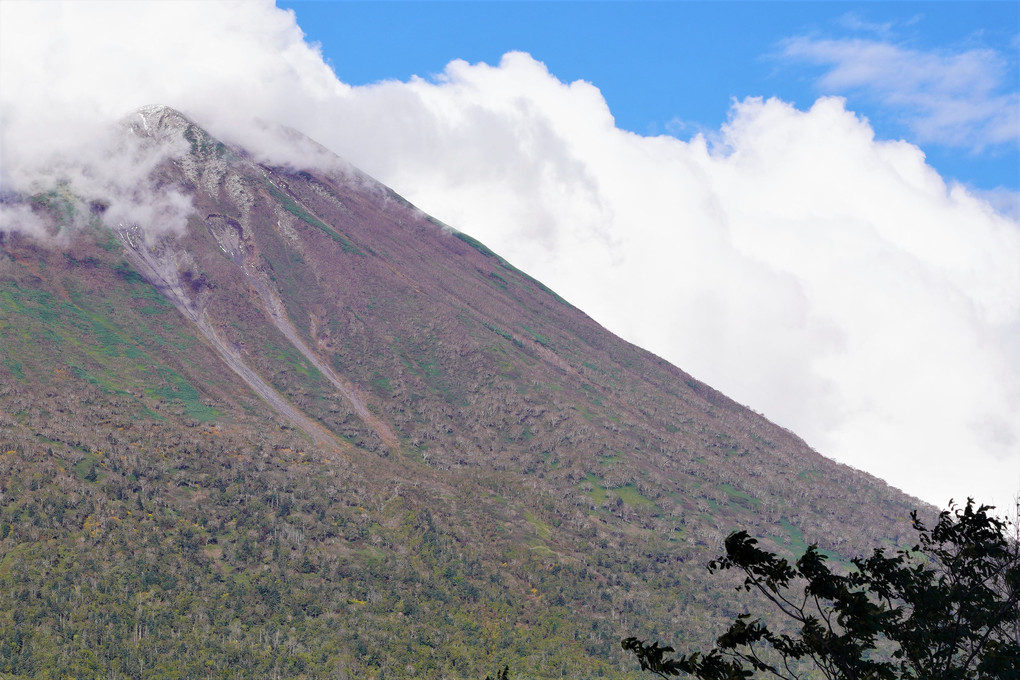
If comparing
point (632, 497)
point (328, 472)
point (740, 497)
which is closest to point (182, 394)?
point (328, 472)

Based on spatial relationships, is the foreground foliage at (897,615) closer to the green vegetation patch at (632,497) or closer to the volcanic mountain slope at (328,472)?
the volcanic mountain slope at (328,472)

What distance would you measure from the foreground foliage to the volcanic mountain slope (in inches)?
2847

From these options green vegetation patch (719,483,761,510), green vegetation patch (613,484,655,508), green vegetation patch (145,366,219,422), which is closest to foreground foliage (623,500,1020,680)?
green vegetation patch (145,366,219,422)

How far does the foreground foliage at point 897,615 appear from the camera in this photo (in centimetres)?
2250

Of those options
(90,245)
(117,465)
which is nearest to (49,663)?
(117,465)

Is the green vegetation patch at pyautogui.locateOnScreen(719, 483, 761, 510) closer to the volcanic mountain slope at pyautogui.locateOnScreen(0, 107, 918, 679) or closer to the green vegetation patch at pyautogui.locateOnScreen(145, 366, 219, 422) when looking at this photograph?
the volcanic mountain slope at pyautogui.locateOnScreen(0, 107, 918, 679)

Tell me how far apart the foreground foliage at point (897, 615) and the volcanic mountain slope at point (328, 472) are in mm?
72313

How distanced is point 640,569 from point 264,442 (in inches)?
2146

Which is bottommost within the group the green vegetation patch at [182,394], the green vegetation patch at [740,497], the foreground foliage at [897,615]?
the green vegetation patch at [182,394]

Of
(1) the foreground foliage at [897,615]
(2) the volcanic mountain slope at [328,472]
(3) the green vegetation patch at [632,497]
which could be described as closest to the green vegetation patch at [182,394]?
(2) the volcanic mountain slope at [328,472]

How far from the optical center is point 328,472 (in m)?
127

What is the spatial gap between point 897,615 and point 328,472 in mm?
108328

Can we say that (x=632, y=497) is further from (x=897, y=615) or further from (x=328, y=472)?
(x=897, y=615)

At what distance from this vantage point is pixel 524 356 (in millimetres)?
178375
